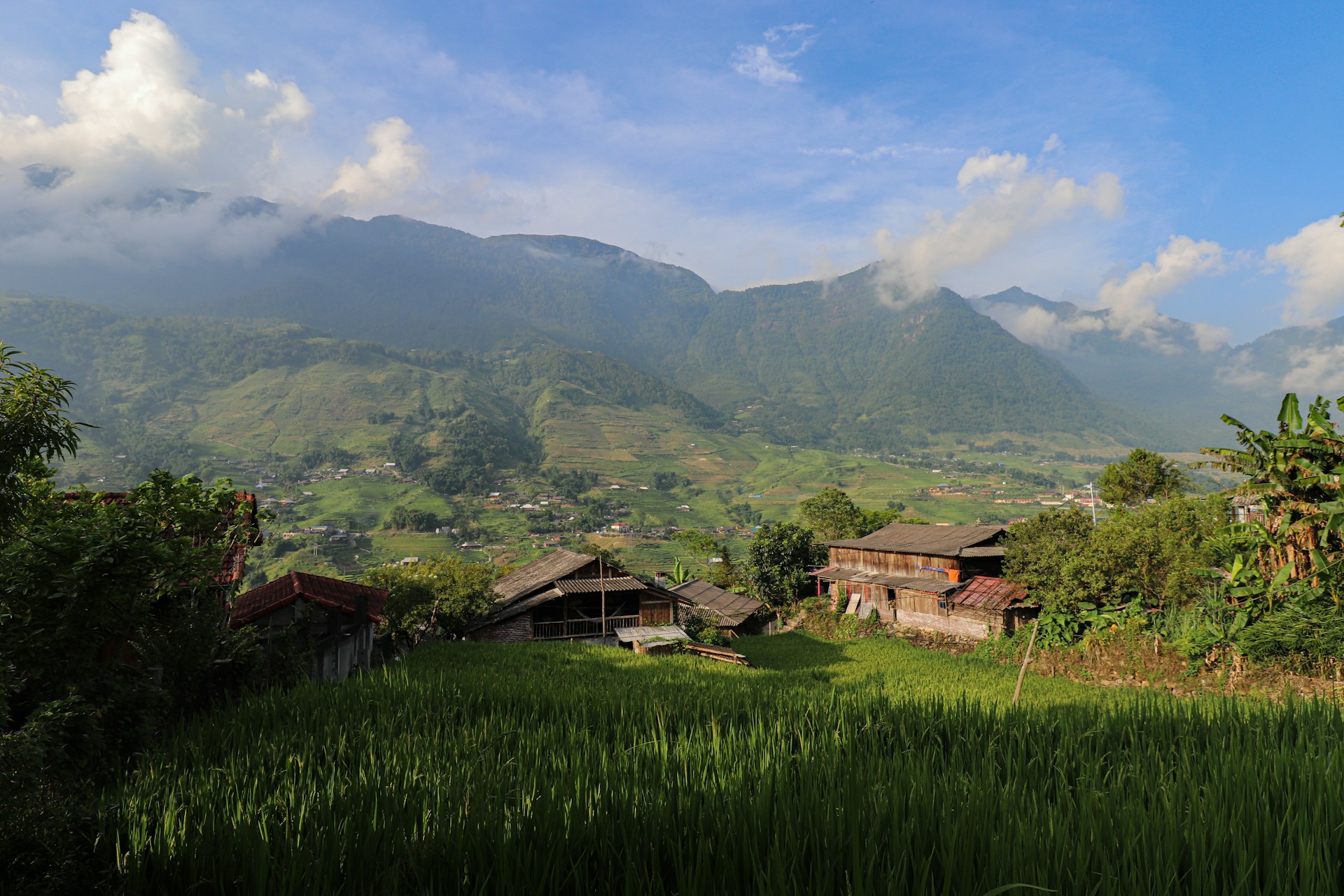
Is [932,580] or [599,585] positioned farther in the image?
[932,580]

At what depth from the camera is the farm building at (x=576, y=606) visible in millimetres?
27641

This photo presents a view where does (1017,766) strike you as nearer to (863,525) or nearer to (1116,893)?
(1116,893)

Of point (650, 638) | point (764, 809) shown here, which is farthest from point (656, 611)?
point (764, 809)

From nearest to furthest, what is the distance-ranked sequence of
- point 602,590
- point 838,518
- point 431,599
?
point 431,599, point 602,590, point 838,518

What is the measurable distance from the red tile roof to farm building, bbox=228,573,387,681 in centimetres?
2

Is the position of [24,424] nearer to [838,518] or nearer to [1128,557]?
[1128,557]

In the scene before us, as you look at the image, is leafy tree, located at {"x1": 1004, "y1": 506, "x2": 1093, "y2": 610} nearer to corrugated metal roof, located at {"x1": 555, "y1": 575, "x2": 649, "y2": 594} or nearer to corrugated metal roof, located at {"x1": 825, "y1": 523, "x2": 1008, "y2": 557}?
corrugated metal roof, located at {"x1": 825, "y1": 523, "x2": 1008, "y2": 557}

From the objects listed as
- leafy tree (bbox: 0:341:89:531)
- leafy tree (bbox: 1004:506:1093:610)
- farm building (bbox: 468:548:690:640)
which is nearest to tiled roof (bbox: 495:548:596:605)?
farm building (bbox: 468:548:690:640)

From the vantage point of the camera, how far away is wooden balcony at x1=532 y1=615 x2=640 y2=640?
27.9 metres

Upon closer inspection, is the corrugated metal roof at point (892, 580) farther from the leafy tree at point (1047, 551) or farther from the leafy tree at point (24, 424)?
the leafy tree at point (24, 424)

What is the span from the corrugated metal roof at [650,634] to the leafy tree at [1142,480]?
2224 cm

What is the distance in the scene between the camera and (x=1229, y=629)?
1552 centimetres

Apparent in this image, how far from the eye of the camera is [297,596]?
579 inches

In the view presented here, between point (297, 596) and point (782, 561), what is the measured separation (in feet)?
98.5
